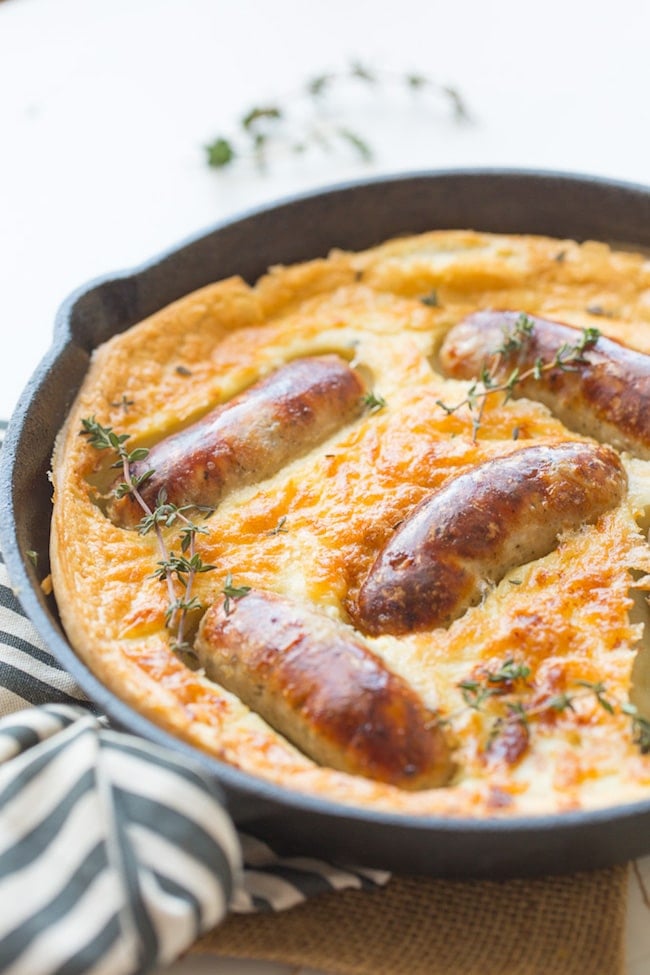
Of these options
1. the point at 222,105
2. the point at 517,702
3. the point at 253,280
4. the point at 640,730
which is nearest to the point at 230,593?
the point at 517,702

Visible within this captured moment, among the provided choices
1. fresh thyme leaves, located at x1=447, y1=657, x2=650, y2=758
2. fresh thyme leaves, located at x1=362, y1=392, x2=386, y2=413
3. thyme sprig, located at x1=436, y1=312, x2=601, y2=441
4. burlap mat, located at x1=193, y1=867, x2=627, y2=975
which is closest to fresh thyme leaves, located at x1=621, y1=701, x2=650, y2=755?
fresh thyme leaves, located at x1=447, y1=657, x2=650, y2=758

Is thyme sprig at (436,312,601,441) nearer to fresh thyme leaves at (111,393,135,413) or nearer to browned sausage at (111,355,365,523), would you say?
browned sausage at (111,355,365,523)

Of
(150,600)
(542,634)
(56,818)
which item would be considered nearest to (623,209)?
(542,634)

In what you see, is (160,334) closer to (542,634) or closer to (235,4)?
(542,634)

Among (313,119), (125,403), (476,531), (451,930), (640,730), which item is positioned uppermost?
(313,119)

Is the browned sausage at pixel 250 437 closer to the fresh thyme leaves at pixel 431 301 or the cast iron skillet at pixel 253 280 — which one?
the cast iron skillet at pixel 253 280

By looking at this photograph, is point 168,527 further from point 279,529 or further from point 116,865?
point 116,865
